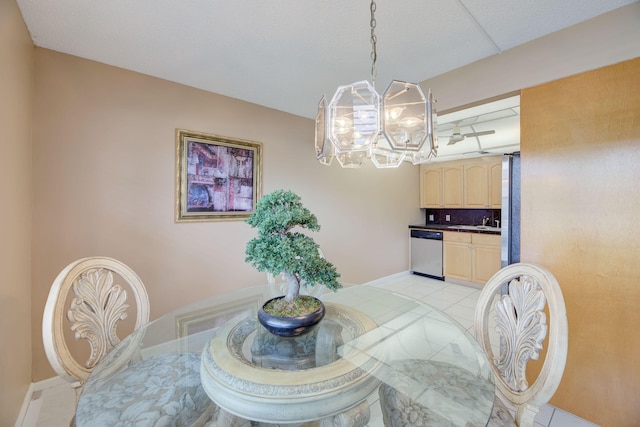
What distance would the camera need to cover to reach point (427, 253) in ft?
15.1

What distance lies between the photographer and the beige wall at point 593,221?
1.43 m

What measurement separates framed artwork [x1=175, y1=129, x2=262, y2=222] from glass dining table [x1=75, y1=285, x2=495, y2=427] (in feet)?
3.96

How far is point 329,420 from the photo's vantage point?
2.87ft

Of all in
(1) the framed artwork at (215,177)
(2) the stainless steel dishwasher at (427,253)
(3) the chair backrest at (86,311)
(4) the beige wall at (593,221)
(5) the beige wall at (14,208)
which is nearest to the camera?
(3) the chair backrest at (86,311)

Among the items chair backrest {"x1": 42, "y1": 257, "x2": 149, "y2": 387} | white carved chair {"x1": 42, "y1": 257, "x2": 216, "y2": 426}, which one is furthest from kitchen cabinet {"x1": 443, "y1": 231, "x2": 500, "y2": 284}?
chair backrest {"x1": 42, "y1": 257, "x2": 149, "y2": 387}

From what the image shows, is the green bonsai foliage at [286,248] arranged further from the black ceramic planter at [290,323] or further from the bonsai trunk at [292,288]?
the black ceramic planter at [290,323]

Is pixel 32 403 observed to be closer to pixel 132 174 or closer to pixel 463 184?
pixel 132 174

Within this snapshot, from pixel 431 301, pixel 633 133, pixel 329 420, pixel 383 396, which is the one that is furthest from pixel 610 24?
pixel 431 301

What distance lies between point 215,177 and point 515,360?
2.58 metres

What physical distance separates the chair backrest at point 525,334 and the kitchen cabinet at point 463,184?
151 inches

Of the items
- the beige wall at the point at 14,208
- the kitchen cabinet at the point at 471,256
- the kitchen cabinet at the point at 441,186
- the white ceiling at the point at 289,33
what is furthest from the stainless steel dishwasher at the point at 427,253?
the beige wall at the point at 14,208

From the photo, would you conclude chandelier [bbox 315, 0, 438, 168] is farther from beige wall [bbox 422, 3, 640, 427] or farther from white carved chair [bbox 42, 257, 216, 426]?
white carved chair [bbox 42, 257, 216, 426]

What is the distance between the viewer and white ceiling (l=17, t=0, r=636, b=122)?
4.78 ft

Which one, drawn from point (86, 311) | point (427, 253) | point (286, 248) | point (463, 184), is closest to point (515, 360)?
point (286, 248)
